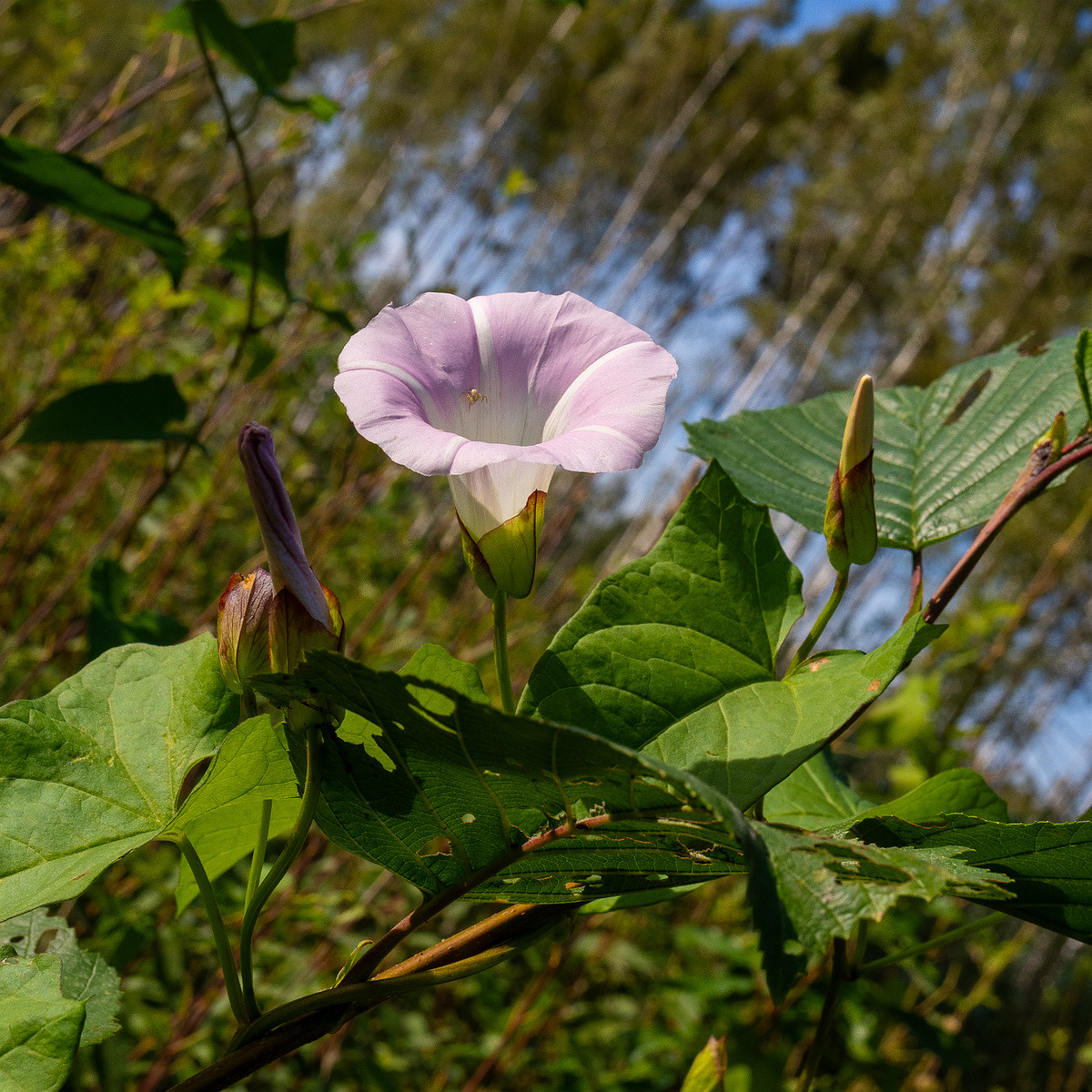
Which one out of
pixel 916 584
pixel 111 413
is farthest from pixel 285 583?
pixel 111 413

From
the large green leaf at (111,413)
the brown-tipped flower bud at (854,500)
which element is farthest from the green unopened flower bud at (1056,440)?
the large green leaf at (111,413)

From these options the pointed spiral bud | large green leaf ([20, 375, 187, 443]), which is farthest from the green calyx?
large green leaf ([20, 375, 187, 443])

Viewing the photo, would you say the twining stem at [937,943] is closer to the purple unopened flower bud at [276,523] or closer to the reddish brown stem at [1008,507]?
the reddish brown stem at [1008,507]

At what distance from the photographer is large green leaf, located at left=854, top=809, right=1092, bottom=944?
34 cm

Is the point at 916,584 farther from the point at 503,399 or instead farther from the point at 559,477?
the point at 559,477

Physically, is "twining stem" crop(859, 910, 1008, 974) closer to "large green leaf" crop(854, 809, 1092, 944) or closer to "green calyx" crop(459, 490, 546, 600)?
"large green leaf" crop(854, 809, 1092, 944)

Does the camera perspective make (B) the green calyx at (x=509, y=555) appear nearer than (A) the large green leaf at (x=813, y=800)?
Yes

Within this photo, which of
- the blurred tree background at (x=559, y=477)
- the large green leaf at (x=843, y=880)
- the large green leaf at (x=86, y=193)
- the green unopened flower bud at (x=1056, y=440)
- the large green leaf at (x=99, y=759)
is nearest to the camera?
the large green leaf at (x=843, y=880)

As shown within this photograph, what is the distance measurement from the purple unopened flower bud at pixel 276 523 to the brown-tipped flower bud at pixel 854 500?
10.8 inches

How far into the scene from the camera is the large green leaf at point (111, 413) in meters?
0.80

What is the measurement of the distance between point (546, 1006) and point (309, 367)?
1475 mm

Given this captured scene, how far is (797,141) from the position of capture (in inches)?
461

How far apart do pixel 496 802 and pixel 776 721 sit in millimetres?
134

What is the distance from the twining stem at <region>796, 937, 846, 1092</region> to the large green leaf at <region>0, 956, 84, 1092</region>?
0.41m
